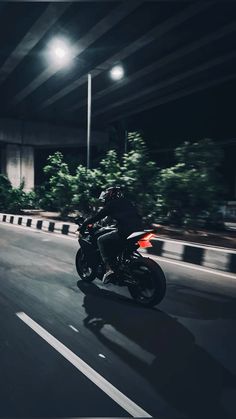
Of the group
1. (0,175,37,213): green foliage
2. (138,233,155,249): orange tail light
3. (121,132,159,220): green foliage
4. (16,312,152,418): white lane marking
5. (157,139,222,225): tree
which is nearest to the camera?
(16,312,152,418): white lane marking

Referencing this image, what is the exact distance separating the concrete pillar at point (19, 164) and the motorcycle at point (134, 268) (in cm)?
2730

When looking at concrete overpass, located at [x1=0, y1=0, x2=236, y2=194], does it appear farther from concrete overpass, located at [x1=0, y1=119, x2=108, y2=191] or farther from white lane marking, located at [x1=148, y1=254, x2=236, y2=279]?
white lane marking, located at [x1=148, y1=254, x2=236, y2=279]

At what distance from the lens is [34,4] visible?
1334 cm

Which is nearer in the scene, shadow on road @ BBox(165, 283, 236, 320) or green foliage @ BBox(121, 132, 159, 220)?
shadow on road @ BBox(165, 283, 236, 320)

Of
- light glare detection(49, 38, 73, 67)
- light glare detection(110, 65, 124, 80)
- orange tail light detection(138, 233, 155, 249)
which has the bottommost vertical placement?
orange tail light detection(138, 233, 155, 249)

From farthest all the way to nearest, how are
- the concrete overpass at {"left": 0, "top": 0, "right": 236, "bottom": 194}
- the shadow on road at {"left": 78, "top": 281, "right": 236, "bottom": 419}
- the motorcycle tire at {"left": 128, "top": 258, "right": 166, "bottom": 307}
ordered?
1. the concrete overpass at {"left": 0, "top": 0, "right": 236, "bottom": 194}
2. the motorcycle tire at {"left": 128, "top": 258, "right": 166, "bottom": 307}
3. the shadow on road at {"left": 78, "top": 281, "right": 236, "bottom": 419}

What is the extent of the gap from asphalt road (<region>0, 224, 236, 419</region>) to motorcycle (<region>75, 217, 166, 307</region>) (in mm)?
214

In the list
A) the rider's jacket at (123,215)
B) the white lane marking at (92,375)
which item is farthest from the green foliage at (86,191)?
the white lane marking at (92,375)

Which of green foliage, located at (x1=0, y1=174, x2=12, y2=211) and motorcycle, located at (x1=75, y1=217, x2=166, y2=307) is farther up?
green foliage, located at (x1=0, y1=174, x2=12, y2=211)

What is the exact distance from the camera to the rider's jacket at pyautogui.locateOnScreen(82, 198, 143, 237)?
19.2 ft

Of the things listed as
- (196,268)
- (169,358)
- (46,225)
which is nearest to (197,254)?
(196,268)

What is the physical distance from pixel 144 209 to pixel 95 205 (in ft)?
12.1

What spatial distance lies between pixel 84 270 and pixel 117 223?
149 centimetres

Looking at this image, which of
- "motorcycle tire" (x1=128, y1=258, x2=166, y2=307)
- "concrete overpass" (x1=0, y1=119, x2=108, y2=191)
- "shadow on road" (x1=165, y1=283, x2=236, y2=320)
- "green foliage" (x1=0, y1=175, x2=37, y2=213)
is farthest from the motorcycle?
"concrete overpass" (x1=0, y1=119, x2=108, y2=191)
